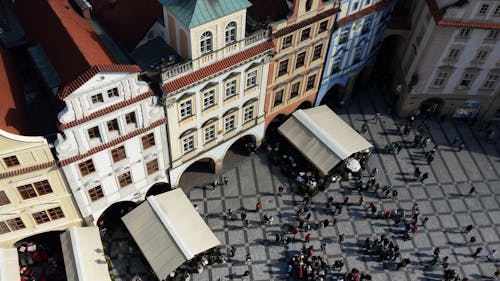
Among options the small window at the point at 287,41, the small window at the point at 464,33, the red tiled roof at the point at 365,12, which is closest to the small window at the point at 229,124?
the small window at the point at 287,41

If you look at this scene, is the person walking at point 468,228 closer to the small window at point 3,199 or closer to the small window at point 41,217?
the small window at point 41,217

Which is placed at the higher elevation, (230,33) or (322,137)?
(230,33)

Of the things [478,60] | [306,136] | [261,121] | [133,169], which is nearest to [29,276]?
[133,169]

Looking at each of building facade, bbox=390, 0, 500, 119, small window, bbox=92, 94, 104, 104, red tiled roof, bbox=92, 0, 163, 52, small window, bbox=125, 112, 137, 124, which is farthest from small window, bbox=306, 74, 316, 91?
small window, bbox=92, 94, 104, 104

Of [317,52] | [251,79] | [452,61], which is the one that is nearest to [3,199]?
[251,79]

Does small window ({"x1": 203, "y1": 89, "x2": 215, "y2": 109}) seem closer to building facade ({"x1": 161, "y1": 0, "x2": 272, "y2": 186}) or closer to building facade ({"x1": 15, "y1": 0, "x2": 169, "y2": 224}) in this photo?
building facade ({"x1": 161, "y1": 0, "x2": 272, "y2": 186})

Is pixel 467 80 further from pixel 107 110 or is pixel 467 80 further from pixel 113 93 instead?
pixel 107 110

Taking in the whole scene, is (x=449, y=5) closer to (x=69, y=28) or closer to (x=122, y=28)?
(x=122, y=28)
